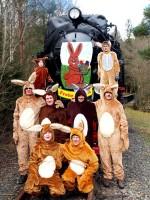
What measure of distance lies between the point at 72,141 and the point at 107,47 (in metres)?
3.02

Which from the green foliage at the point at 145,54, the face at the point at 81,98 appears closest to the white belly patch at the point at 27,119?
the face at the point at 81,98

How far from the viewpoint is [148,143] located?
12.5 meters

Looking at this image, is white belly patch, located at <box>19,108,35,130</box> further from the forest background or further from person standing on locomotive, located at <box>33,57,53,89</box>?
the forest background

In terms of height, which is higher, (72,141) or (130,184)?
(72,141)

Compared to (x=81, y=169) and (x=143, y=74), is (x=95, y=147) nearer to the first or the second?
(x=81, y=169)

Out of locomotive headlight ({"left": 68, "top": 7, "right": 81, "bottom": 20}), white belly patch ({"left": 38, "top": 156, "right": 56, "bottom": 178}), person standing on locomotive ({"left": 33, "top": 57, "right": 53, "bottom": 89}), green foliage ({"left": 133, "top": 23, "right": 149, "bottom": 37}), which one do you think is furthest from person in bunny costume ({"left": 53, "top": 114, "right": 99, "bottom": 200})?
green foliage ({"left": 133, "top": 23, "right": 149, "bottom": 37})

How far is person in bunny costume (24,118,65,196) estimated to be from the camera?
639 cm

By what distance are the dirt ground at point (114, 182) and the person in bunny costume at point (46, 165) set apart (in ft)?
1.31

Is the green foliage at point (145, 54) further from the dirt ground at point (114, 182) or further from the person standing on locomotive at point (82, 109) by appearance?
the person standing on locomotive at point (82, 109)

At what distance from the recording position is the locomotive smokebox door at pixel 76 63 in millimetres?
9039

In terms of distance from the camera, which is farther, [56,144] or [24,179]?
[24,179]

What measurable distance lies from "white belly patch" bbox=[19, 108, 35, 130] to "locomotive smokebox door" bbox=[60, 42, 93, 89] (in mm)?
1780

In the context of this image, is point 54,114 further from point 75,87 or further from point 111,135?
point 75,87

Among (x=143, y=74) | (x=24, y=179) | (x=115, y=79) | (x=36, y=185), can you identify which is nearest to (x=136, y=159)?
(x=115, y=79)
